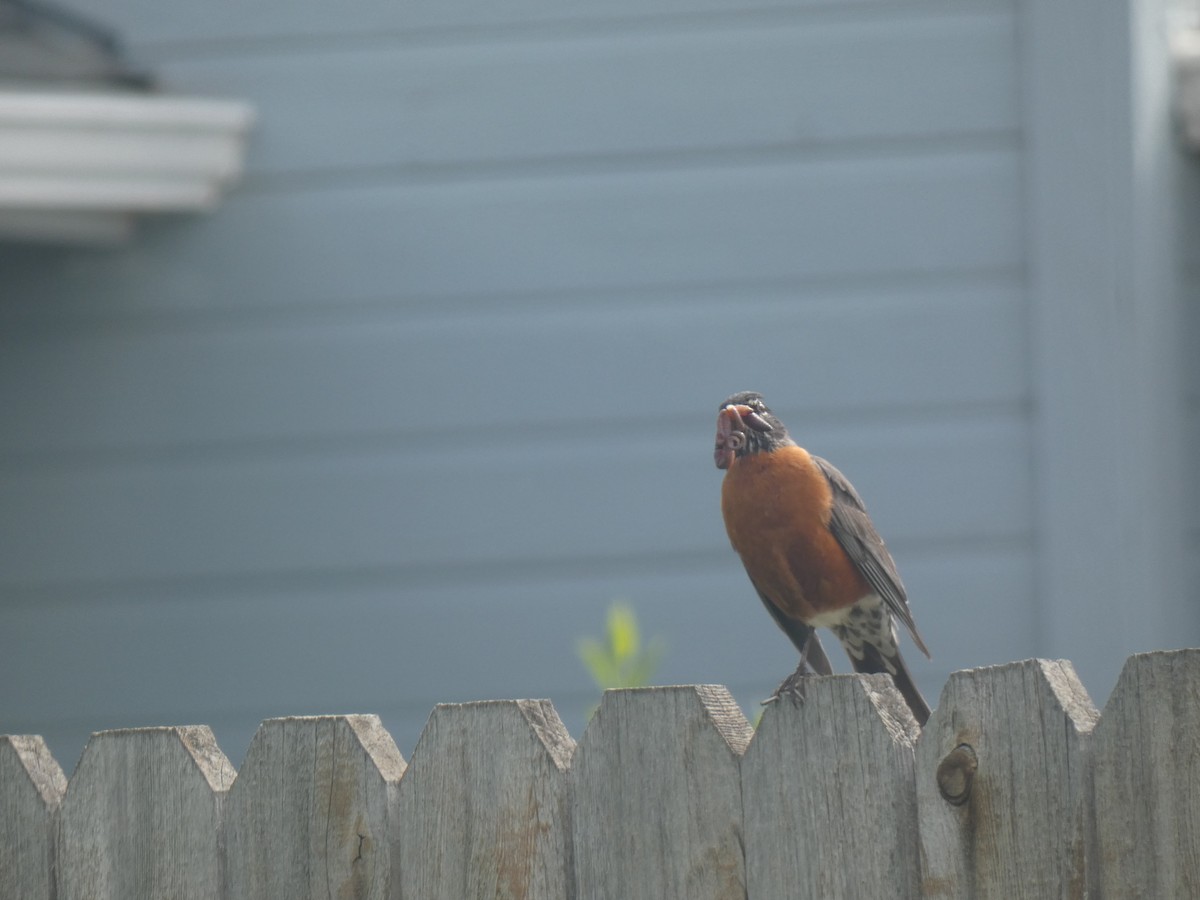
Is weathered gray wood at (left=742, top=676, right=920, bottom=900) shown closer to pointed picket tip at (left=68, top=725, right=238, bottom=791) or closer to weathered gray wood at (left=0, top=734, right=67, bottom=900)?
pointed picket tip at (left=68, top=725, right=238, bottom=791)

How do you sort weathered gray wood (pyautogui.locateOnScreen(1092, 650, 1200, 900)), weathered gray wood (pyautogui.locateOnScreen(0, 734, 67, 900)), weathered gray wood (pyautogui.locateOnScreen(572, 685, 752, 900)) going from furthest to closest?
1. weathered gray wood (pyautogui.locateOnScreen(0, 734, 67, 900))
2. weathered gray wood (pyautogui.locateOnScreen(572, 685, 752, 900))
3. weathered gray wood (pyautogui.locateOnScreen(1092, 650, 1200, 900))

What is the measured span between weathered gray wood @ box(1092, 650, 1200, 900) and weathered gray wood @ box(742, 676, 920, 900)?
24 cm

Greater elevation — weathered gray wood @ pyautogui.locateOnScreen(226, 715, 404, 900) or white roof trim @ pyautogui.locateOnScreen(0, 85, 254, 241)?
white roof trim @ pyautogui.locateOnScreen(0, 85, 254, 241)

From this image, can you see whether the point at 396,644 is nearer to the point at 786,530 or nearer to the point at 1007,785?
the point at 786,530

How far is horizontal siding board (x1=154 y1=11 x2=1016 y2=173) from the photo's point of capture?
4613 mm

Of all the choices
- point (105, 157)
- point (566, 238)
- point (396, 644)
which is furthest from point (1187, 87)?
point (105, 157)

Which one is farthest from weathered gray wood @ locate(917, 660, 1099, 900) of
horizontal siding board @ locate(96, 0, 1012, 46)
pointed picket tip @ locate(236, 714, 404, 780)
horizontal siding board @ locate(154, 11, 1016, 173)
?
horizontal siding board @ locate(96, 0, 1012, 46)

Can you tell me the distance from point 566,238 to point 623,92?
0.48 meters

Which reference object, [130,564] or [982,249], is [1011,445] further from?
[130,564]

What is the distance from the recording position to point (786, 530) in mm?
3227

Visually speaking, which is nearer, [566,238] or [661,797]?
[661,797]

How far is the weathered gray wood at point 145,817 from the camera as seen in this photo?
2285 mm

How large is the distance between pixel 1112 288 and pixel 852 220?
0.77 metres

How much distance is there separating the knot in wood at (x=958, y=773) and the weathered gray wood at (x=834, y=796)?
0.05 meters
